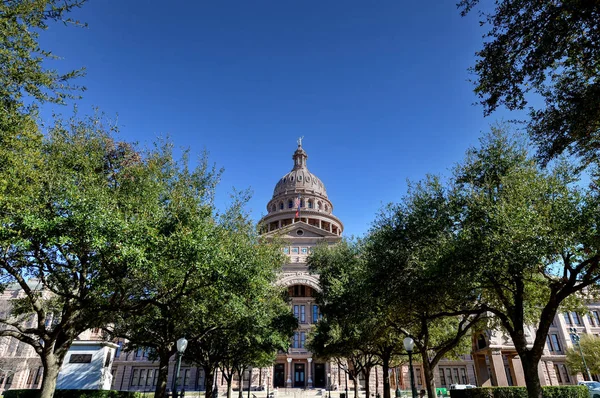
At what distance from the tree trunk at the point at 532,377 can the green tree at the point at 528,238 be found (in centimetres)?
3

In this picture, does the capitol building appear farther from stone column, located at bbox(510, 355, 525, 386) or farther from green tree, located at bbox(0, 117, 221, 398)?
green tree, located at bbox(0, 117, 221, 398)

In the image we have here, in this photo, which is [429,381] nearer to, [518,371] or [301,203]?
[518,371]

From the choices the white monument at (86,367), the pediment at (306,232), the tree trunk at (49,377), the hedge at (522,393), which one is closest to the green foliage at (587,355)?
the hedge at (522,393)

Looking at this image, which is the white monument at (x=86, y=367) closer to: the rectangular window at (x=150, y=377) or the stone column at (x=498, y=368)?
the rectangular window at (x=150, y=377)

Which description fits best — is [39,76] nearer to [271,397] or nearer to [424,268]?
[424,268]

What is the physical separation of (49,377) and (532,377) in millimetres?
18863

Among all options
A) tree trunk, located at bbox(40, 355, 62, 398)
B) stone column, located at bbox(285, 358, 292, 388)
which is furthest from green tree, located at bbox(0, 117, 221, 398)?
stone column, located at bbox(285, 358, 292, 388)

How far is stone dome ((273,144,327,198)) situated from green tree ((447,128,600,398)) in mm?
63215

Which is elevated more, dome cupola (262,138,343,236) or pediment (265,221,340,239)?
dome cupola (262,138,343,236)

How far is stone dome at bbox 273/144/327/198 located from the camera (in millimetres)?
78875

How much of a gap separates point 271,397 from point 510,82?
40.4 m

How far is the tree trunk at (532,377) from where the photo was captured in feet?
41.5

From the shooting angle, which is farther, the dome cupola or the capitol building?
the dome cupola

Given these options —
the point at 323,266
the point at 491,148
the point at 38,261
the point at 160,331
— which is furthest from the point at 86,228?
the point at 323,266
